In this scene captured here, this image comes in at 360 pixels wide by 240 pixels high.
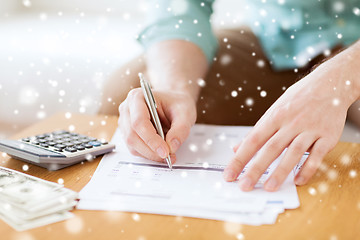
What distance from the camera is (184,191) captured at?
59 cm

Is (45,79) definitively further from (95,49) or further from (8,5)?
(8,5)

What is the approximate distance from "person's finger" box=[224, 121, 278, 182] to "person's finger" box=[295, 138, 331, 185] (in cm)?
7

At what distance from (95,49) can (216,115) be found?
1187mm

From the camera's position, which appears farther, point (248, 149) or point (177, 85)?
point (177, 85)

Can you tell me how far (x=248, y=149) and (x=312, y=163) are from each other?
0.32ft

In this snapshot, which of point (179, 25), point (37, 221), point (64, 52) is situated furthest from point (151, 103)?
point (64, 52)

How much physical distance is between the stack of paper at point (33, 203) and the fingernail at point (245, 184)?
237 mm

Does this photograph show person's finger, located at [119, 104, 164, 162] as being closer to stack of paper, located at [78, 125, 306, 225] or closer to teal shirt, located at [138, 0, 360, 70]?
stack of paper, located at [78, 125, 306, 225]

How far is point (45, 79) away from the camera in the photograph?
7.55ft

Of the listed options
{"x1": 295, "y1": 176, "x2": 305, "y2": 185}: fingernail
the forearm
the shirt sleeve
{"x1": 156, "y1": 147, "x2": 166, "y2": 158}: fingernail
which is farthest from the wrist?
{"x1": 295, "y1": 176, "x2": 305, "y2": 185}: fingernail

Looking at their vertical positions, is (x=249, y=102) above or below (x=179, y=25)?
below

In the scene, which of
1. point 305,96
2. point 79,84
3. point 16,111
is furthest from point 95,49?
point 305,96

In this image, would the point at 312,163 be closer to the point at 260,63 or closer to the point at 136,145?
the point at 136,145

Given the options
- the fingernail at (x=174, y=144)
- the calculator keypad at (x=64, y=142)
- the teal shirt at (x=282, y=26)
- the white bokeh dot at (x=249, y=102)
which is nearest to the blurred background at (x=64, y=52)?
the teal shirt at (x=282, y=26)
